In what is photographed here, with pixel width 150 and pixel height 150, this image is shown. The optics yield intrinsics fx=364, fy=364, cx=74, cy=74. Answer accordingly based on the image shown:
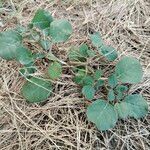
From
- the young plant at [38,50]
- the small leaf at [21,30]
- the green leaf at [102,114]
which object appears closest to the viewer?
the green leaf at [102,114]

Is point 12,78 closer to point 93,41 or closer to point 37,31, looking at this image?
point 37,31

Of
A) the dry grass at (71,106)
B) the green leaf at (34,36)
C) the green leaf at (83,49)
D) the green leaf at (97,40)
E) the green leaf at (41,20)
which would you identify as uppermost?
the green leaf at (41,20)

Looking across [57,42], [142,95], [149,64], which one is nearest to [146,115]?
[142,95]

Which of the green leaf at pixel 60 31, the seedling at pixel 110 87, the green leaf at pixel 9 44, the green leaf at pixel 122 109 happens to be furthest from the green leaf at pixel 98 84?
the green leaf at pixel 9 44

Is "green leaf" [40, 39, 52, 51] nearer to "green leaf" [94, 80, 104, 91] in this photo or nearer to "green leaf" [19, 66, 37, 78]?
"green leaf" [19, 66, 37, 78]

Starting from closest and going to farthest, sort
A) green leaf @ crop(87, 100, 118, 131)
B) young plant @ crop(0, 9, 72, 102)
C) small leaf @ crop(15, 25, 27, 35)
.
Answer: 1. green leaf @ crop(87, 100, 118, 131)
2. young plant @ crop(0, 9, 72, 102)
3. small leaf @ crop(15, 25, 27, 35)

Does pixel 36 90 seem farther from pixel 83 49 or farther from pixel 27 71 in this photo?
pixel 83 49

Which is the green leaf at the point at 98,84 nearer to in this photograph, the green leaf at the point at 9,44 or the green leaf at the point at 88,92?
the green leaf at the point at 88,92

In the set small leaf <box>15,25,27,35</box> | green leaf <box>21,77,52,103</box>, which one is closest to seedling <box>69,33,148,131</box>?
green leaf <box>21,77,52,103</box>
